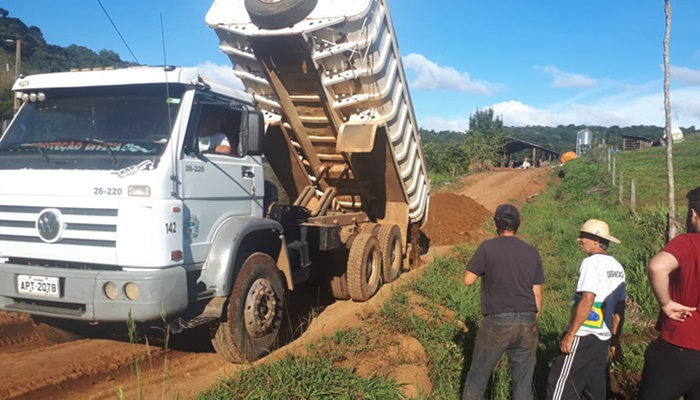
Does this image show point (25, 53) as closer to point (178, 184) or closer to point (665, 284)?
point (178, 184)

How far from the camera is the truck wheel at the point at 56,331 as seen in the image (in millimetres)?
5054

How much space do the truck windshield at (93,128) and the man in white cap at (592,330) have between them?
3318 mm

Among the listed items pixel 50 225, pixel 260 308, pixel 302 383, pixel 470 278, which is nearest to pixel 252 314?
pixel 260 308

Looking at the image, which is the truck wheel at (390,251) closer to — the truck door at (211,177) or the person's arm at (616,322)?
the truck door at (211,177)

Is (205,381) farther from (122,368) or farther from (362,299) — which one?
(362,299)

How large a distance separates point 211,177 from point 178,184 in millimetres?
489

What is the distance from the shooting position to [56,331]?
16.9ft

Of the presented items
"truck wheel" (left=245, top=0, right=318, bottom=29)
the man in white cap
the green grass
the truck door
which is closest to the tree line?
"truck wheel" (left=245, top=0, right=318, bottom=29)

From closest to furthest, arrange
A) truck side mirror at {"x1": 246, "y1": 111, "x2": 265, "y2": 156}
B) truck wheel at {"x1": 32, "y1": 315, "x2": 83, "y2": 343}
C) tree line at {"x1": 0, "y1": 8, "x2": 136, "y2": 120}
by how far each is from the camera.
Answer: truck side mirror at {"x1": 246, "y1": 111, "x2": 265, "y2": 156}, truck wheel at {"x1": 32, "y1": 315, "x2": 83, "y2": 343}, tree line at {"x1": 0, "y1": 8, "x2": 136, "y2": 120}

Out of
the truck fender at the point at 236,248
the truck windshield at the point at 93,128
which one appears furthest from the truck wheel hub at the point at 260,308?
the truck windshield at the point at 93,128

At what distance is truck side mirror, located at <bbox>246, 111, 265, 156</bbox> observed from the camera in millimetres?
4891

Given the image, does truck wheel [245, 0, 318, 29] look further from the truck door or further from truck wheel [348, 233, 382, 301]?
truck wheel [348, 233, 382, 301]

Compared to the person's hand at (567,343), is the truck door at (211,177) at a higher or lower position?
higher

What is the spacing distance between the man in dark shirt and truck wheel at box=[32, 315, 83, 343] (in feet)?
12.5
